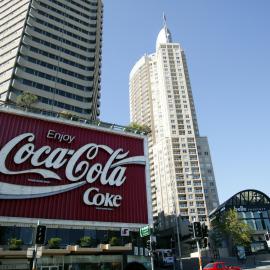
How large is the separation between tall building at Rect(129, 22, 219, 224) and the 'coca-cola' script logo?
70260mm

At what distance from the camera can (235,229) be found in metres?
57.8

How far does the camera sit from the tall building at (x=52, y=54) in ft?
242

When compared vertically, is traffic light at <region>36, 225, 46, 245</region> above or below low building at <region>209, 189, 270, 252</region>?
below

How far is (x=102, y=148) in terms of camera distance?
38.6m

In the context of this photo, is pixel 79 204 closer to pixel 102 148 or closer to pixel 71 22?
pixel 102 148

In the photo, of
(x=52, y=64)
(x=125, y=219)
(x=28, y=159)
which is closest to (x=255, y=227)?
(x=125, y=219)

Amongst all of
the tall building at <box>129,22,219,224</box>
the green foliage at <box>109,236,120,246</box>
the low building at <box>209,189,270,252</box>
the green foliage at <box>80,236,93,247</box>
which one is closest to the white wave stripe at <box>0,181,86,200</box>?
the green foliage at <box>80,236,93,247</box>

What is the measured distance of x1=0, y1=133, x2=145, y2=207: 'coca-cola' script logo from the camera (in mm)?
31984

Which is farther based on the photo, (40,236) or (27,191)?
(27,191)

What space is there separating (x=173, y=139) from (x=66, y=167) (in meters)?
94.2

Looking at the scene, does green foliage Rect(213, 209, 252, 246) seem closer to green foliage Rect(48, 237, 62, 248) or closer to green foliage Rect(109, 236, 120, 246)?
green foliage Rect(109, 236, 120, 246)

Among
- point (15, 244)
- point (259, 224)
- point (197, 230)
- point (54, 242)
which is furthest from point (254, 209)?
point (15, 244)

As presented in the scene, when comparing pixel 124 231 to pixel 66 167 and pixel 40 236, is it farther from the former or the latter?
pixel 40 236

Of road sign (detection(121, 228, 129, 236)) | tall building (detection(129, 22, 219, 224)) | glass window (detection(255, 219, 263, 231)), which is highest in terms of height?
tall building (detection(129, 22, 219, 224))
